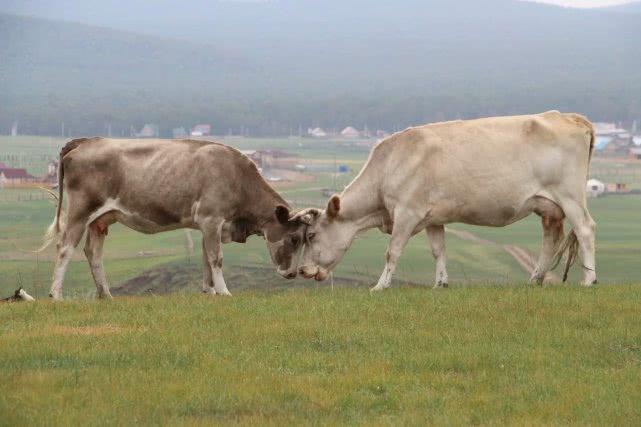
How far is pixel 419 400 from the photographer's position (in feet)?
32.0

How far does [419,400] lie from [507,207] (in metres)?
7.14

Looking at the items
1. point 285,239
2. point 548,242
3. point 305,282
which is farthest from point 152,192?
point 305,282

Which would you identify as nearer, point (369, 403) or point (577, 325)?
point (369, 403)

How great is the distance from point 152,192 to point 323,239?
8.21 ft

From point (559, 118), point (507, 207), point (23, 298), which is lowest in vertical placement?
point (23, 298)

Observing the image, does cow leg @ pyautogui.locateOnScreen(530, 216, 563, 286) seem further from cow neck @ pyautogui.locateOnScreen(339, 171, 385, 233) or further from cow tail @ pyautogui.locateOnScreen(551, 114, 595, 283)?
cow neck @ pyautogui.locateOnScreen(339, 171, 385, 233)

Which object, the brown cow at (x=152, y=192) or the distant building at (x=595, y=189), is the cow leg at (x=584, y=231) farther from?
the distant building at (x=595, y=189)

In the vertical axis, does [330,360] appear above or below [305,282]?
above

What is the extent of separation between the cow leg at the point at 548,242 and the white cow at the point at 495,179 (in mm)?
13

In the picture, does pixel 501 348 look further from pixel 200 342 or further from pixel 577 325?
pixel 200 342

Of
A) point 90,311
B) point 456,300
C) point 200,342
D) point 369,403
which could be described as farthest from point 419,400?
point 90,311

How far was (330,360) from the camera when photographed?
1111 cm

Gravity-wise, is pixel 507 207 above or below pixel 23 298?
above

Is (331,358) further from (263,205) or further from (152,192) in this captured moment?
(263,205)
